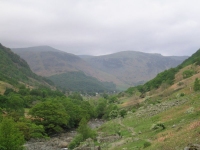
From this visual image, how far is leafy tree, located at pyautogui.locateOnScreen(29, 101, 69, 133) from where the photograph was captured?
85062 millimetres

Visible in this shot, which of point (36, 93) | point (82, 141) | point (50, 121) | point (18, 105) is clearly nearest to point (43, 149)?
point (82, 141)

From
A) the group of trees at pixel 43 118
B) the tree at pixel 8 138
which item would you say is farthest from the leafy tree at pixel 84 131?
the tree at pixel 8 138

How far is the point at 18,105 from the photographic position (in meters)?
108

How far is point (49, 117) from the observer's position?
85.7m

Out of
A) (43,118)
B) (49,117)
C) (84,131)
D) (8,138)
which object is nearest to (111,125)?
(84,131)

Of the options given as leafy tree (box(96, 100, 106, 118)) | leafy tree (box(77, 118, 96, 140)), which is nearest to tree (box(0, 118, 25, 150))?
leafy tree (box(77, 118, 96, 140))

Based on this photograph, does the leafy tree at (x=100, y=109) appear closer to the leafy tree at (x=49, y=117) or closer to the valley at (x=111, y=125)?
the valley at (x=111, y=125)

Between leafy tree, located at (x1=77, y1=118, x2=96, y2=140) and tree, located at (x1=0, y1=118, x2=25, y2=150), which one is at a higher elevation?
tree, located at (x1=0, y1=118, x2=25, y2=150)

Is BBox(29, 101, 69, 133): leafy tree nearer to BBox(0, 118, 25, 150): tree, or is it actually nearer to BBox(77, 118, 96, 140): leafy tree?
BBox(77, 118, 96, 140): leafy tree

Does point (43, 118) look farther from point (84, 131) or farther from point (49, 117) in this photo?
point (84, 131)

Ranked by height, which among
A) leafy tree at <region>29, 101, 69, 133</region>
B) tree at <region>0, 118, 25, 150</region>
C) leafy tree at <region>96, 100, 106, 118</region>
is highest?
tree at <region>0, 118, 25, 150</region>

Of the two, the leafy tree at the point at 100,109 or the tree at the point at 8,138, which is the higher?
the tree at the point at 8,138

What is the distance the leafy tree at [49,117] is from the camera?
8506cm

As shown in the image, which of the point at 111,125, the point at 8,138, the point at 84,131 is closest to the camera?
the point at 8,138
